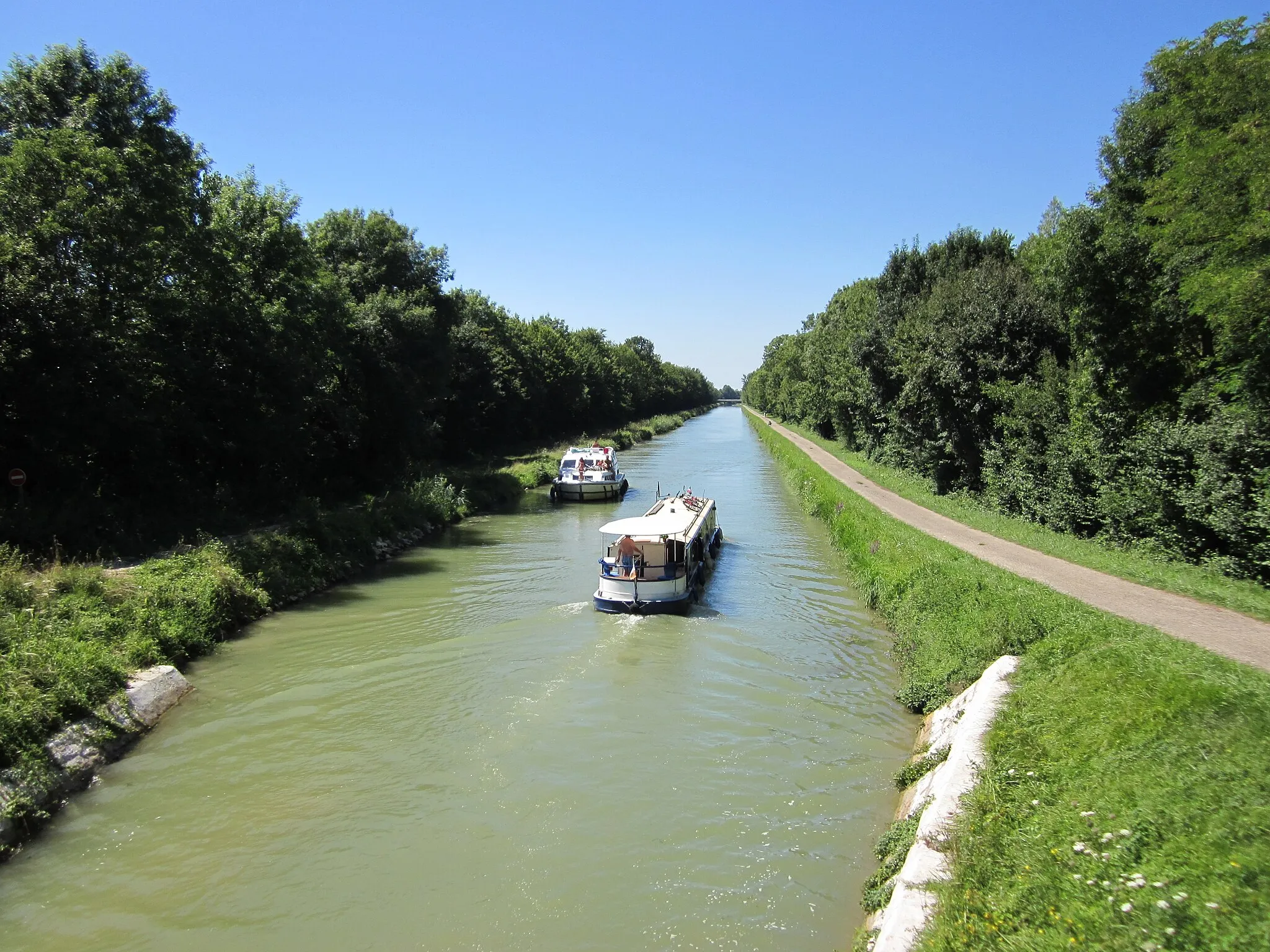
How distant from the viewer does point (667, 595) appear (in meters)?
18.4

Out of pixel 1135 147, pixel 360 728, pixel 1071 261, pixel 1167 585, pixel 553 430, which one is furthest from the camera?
pixel 553 430

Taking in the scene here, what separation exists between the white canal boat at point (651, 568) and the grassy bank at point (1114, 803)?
8013 mm

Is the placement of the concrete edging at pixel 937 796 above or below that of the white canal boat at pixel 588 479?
below

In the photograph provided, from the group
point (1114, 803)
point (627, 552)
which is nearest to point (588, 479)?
point (627, 552)

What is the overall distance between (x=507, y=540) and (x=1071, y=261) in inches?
780

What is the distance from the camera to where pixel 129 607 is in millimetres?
14359

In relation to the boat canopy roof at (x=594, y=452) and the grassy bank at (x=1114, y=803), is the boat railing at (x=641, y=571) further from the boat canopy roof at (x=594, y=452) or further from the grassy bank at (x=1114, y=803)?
the boat canopy roof at (x=594, y=452)

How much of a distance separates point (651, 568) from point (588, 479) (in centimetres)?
2017

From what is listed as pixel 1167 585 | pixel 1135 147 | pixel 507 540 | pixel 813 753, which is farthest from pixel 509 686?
pixel 1135 147

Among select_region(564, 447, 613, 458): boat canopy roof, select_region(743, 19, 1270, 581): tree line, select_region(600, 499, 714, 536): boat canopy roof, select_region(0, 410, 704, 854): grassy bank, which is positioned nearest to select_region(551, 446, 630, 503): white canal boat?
select_region(564, 447, 613, 458): boat canopy roof

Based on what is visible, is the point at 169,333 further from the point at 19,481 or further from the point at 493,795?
the point at 493,795

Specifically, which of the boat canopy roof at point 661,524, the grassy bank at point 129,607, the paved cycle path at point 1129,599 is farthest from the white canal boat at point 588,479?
the paved cycle path at point 1129,599

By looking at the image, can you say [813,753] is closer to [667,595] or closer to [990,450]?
[667,595]

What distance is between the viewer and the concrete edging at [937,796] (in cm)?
632
